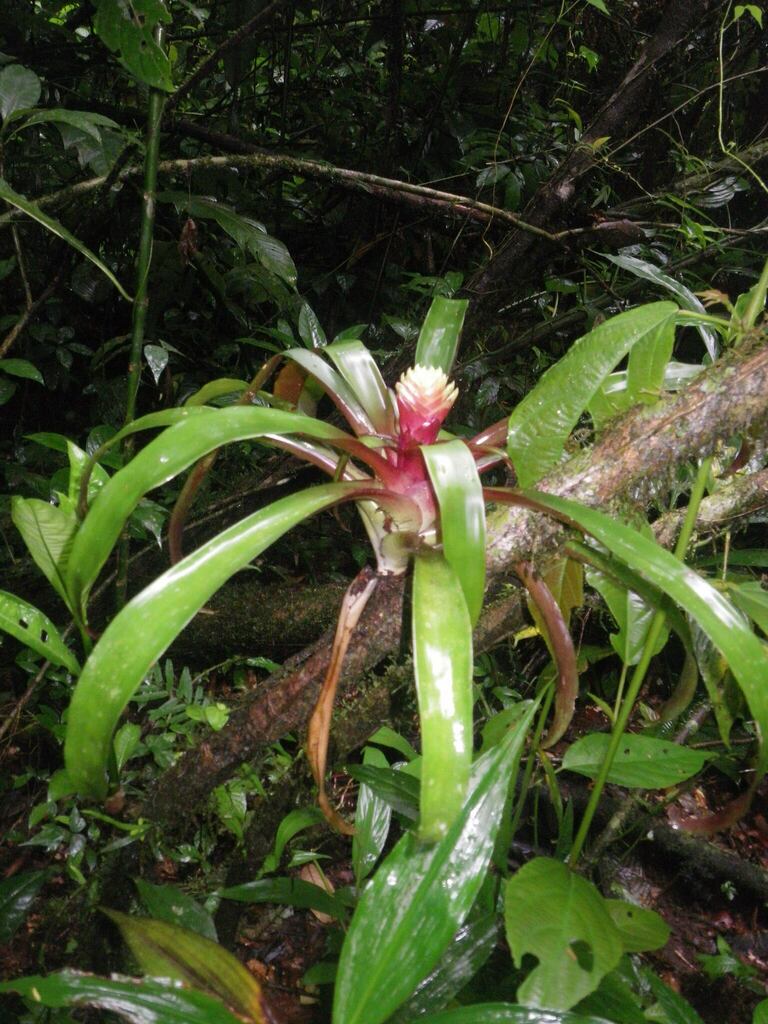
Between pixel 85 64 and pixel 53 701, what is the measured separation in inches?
69.2

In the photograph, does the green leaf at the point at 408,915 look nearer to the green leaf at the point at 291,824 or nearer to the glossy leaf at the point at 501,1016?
the glossy leaf at the point at 501,1016

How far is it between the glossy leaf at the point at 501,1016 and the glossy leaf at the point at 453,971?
0.30ft

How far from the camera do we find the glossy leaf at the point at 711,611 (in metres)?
0.56

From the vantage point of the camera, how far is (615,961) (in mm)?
622

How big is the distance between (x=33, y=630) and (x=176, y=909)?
1.45 feet

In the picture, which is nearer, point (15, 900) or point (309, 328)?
point (15, 900)

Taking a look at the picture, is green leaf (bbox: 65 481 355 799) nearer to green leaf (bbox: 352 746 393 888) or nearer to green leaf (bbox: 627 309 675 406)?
green leaf (bbox: 627 309 675 406)

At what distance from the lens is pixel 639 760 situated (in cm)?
95

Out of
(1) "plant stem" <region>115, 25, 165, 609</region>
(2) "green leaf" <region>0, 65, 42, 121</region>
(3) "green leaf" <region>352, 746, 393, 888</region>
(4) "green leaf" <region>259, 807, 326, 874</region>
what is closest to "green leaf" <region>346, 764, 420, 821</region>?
(3) "green leaf" <region>352, 746, 393, 888</region>

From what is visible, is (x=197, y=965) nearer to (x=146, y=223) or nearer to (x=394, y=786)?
(x=394, y=786)

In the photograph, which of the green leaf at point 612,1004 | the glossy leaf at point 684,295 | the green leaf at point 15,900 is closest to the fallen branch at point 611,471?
the glossy leaf at point 684,295

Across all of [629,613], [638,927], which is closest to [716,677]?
[629,613]

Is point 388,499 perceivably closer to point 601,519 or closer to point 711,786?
point 601,519

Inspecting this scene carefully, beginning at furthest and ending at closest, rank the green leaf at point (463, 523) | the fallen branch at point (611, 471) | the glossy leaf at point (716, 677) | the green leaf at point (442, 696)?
the glossy leaf at point (716, 677) < the fallen branch at point (611, 471) < the green leaf at point (463, 523) < the green leaf at point (442, 696)
